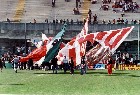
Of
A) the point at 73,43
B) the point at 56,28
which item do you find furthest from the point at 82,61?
the point at 56,28

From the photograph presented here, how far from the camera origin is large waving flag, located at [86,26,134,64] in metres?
45.9

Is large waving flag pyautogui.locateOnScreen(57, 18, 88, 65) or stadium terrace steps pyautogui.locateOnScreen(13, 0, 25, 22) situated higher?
stadium terrace steps pyautogui.locateOnScreen(13, 0, 25, 22)

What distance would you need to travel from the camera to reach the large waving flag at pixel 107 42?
151 feet

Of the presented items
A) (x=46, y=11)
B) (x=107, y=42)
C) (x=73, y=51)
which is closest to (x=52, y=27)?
(x=46, y=11)

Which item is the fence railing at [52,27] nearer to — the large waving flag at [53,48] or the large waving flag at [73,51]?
the large waving flag at [53,48]

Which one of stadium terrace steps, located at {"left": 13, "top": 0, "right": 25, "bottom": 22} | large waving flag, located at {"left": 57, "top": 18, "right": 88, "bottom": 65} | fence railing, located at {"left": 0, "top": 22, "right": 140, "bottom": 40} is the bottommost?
large waving flag, located at {"left": 57, "top": 18, "right": 88, "bottom": 65}

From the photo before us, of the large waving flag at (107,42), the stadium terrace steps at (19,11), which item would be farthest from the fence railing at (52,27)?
the large waving flag at (107,42)

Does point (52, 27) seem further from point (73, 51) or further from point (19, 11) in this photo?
point (73, 51)

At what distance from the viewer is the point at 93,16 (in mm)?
59969

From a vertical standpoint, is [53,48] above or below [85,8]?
below

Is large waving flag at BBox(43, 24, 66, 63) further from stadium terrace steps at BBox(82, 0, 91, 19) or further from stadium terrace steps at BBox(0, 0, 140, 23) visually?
stadium terrace steps at BBox(82, 0, 91, 19)

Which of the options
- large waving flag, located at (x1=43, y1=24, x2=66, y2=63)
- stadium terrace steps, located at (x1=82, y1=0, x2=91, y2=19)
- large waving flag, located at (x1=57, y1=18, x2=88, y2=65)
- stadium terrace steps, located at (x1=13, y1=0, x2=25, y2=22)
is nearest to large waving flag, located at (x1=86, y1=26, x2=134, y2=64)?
large waving flag, located at (x1=57, y1=18, x2=88, y2=65)

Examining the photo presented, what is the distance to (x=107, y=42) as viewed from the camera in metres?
46.6

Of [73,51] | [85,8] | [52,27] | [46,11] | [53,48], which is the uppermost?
[85,8]
